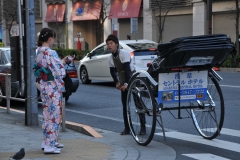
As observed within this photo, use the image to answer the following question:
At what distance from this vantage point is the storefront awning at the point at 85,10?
47750 mm

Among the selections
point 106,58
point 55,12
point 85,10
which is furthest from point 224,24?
point 55,12

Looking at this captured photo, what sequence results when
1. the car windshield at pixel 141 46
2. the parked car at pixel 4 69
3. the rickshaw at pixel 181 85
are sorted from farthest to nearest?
the car windshield at pixel 141 46 → the parked car at pixel 4 69 → the rickshaw at pixel 181 85

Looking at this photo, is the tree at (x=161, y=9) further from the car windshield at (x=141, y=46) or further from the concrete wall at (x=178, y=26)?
the car windshield at (x=141, y=46)

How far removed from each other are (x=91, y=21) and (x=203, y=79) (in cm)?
4325

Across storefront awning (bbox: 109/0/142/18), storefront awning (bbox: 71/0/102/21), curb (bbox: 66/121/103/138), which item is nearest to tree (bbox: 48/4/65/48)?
storefront awning (bbox: 71/0/102/21)

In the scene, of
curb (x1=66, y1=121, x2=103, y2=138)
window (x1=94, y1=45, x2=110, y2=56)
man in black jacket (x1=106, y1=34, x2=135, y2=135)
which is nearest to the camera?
man in black jacket (x1=106, y1=34, x2=135, y2=135)

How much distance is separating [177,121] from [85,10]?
1545 inches

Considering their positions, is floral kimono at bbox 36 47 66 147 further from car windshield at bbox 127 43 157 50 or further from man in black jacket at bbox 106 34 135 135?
car windshield at bbox 127 43 157 50

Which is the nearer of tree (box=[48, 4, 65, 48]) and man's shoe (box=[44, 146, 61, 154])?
man's shoe (box=[44, 146, 61, 154])

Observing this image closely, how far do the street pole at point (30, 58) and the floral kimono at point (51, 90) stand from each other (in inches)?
105

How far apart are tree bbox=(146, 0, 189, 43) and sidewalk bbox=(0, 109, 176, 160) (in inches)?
1123

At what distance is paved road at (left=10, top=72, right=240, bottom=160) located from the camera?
27.1ft

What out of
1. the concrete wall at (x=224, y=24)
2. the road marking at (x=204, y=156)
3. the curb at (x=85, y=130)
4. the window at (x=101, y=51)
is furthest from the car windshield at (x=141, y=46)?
the concrete wall at (x=224, y=24)

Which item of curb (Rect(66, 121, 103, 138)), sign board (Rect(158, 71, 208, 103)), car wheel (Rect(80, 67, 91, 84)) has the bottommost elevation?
curb (Rect(66, 121, 103, 138))
